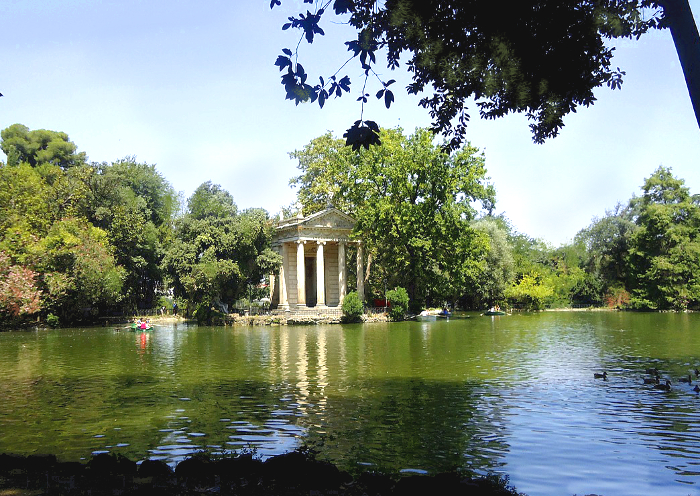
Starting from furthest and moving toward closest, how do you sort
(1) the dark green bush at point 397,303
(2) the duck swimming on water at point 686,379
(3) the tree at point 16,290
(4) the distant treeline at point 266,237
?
(1) the dark green bush at point 397,303 → (4) the distant treeline at point 266,237 → (3) the tree at point 16,290 → (2) the duck swimming on water at point 686,379

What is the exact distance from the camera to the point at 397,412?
11.2 m

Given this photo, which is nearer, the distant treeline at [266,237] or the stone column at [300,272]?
the distant treeline at [266,237]

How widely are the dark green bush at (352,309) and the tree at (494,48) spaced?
4153cm

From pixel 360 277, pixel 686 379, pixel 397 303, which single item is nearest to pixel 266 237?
pixel 360 277

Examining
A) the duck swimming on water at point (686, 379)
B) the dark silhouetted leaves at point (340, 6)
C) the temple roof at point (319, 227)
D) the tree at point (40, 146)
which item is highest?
the tree at point (40, 146)

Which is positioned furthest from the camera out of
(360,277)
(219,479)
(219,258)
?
(360,277)

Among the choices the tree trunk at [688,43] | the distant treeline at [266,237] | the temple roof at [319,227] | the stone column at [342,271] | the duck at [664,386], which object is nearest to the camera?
the tree trunk at [688,43]

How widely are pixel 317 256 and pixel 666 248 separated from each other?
41.5 metres

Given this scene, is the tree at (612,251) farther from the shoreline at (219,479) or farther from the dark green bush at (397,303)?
the shoreline at (219,479)

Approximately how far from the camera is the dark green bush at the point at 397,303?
51438 millimetres

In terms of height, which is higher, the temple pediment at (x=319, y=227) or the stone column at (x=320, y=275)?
the temple pediment at (x=319, y=227)

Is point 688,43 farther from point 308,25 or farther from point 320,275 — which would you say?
point 320,275

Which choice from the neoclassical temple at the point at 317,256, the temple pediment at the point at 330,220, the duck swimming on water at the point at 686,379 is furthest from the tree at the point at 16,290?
the duck swimming on water at the point at 686,379

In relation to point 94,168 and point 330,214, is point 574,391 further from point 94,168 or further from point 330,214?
point 94,168
